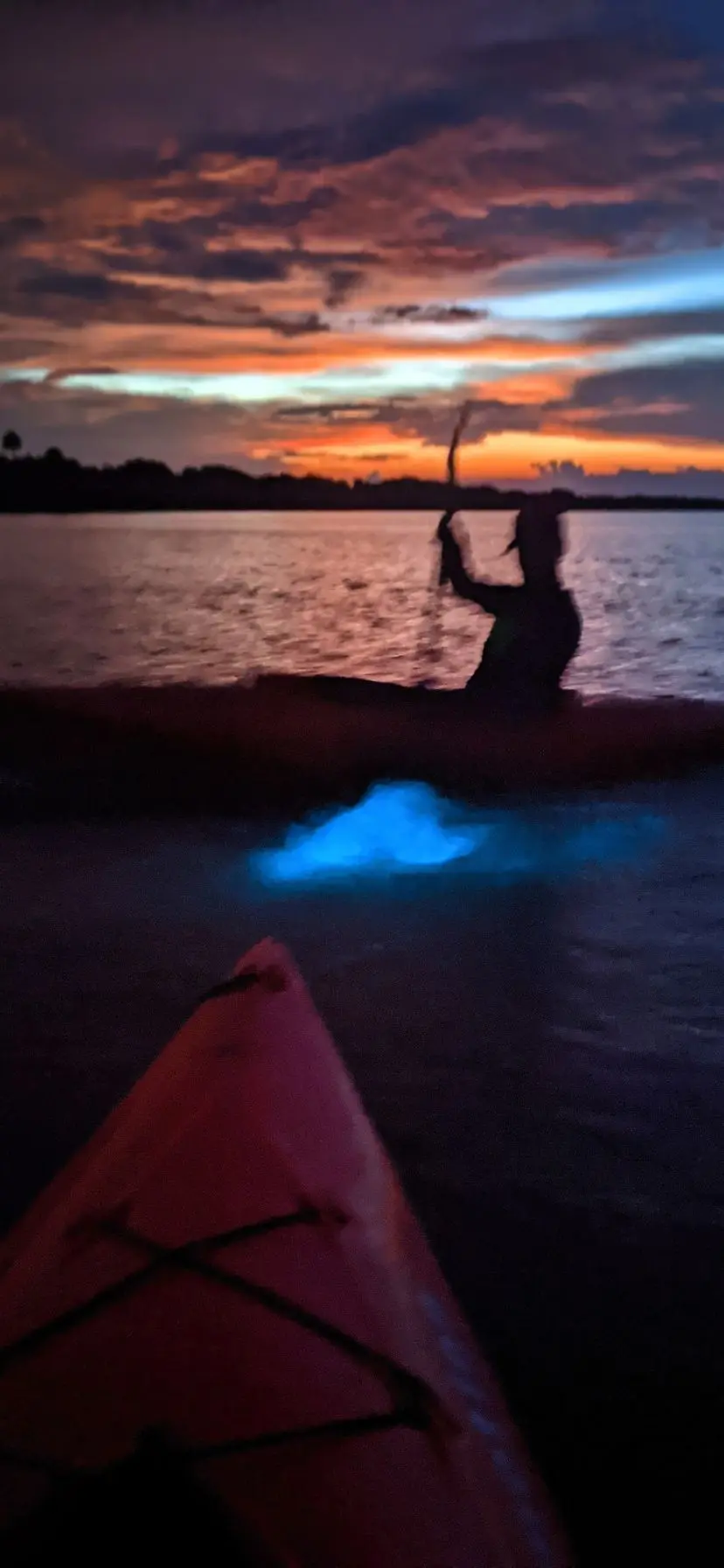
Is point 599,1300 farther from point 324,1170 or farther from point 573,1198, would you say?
point 324,1170

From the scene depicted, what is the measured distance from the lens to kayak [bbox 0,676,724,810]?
835 centimetres

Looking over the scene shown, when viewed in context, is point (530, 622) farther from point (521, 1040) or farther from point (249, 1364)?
point (249, 1364)

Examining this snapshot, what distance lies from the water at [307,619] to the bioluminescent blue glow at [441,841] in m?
8.12

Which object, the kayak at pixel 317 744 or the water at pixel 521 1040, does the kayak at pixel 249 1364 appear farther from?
the kayak at pixel 317 744

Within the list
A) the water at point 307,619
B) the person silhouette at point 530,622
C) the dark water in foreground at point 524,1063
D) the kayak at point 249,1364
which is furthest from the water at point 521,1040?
the water at point 307,619

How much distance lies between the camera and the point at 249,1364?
2.07m

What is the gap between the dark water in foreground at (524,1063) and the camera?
2682mm

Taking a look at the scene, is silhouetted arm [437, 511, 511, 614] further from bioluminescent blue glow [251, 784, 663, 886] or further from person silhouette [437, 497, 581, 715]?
bioluminescent blue glow [251, 784, 663, 886]

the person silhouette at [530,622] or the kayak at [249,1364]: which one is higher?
the person silhouette at [530,622]

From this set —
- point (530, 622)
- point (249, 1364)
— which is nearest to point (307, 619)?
point (530, 622)

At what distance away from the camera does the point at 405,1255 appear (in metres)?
2.65

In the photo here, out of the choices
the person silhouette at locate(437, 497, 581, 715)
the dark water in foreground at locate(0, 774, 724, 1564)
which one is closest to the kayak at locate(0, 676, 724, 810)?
the person silhouette at locate(437, 497, 581, 715)

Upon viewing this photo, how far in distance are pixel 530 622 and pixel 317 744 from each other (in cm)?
223

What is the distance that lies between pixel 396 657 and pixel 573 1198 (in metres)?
17.2
